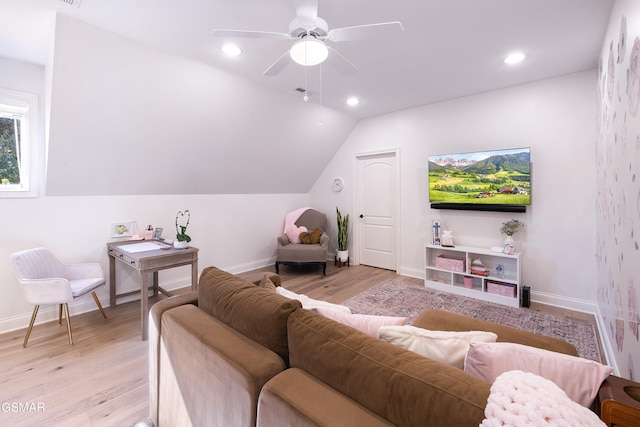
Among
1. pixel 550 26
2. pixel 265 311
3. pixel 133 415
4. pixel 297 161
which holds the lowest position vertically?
pixel 133 415

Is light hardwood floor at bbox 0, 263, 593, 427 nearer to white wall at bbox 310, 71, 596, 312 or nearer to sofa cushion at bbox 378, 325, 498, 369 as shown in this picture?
white wall at bbox 310, 71, 596, 312

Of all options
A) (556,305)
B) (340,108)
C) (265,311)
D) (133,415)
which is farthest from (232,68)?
(556,305)

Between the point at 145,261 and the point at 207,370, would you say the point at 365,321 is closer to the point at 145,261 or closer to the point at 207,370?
Answer: the point at 207,370

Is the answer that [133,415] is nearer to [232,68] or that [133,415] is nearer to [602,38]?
[232,68]

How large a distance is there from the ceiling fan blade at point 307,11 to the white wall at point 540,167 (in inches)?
118

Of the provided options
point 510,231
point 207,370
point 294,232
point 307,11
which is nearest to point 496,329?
point 207,370

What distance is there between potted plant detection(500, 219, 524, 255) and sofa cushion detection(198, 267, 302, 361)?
3330 millimetres

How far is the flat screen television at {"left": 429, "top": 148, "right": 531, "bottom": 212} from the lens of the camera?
3479 mm

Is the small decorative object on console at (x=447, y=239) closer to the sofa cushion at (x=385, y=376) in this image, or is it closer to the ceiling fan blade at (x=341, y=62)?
the ceiling fan blade at (x=341, y=62)

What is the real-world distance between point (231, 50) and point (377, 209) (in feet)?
10.9

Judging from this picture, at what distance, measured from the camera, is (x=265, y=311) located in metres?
1.20

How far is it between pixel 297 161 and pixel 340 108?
3.83 feet

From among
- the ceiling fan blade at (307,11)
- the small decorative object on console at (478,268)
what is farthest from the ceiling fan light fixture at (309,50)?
the small decorative object on console at (478,268)

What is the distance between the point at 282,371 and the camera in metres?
1.06
